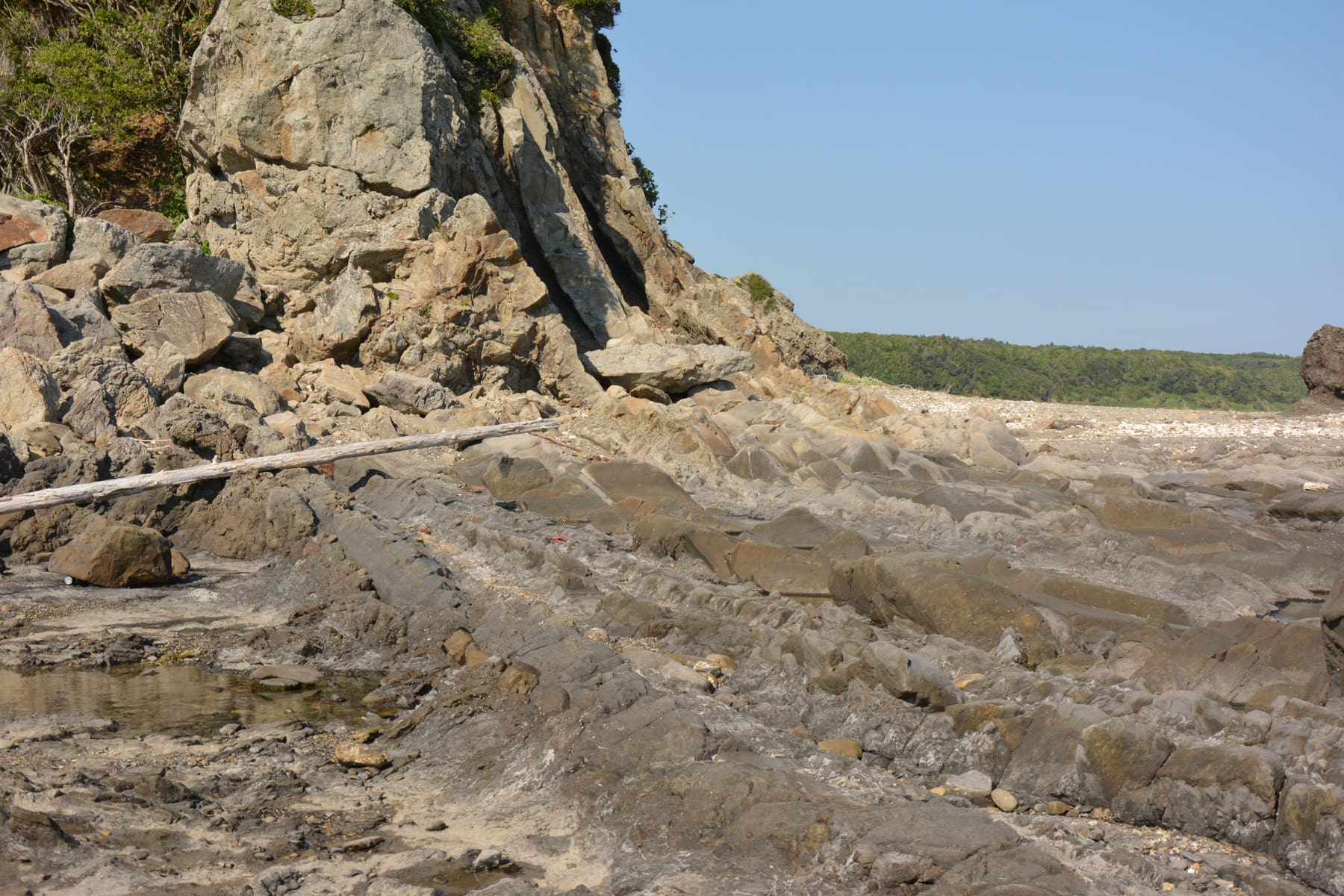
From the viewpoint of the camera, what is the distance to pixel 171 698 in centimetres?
737

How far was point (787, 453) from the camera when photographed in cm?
1603

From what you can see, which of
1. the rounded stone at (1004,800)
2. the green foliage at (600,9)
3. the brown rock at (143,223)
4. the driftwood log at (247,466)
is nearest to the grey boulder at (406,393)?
the driftwood log at (247,466)

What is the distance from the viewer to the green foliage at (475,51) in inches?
899

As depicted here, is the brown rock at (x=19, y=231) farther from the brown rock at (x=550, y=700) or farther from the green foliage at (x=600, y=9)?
the green foliage at (x=600, y=9)

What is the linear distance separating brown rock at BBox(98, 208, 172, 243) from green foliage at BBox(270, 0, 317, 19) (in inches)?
168

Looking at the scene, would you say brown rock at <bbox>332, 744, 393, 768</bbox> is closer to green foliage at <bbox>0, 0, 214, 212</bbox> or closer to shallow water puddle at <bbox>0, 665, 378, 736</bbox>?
shallow water puddle at <bbox>0, 665, 378, 736</bbox>

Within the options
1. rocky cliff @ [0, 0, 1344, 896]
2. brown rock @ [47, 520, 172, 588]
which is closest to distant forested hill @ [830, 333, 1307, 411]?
rocky cliff @ [0, 0, 1344, 896]

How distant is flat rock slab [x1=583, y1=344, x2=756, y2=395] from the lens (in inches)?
835

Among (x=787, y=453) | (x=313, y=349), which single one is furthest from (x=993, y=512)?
(x=313, y=349)

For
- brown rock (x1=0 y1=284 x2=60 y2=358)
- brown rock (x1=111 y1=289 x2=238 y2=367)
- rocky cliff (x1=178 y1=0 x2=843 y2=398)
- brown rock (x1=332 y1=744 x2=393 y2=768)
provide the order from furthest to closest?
rocky cliff (x1=178 y1=0 x2=843 y2=398), brown rock (x1=111 y1=289 x2=238 y2=367), brown rock (x1=0 y1=284 x2=60 y2=358), brown rock (x1=332 y1=744 x2=393 y2=768)

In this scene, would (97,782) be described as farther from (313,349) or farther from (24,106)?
(24,106)

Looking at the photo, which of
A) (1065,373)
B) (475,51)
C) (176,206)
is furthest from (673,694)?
(1065,373)

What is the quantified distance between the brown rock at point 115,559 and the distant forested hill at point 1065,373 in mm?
41944

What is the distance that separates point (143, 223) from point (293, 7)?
15.4ft
